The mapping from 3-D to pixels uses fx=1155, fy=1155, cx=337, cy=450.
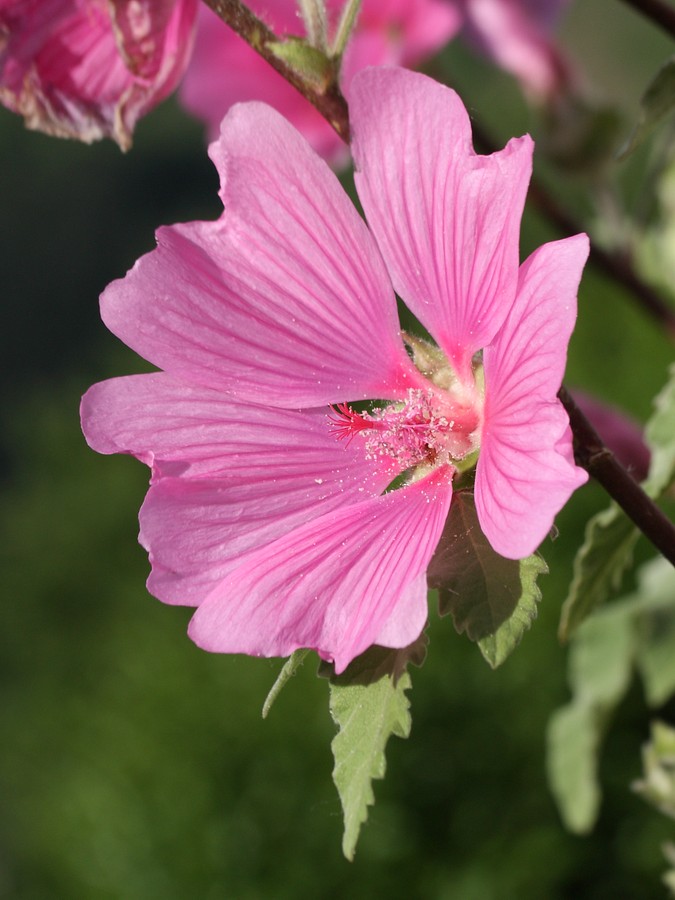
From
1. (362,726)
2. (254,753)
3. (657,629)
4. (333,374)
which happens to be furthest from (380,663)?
(254,753)

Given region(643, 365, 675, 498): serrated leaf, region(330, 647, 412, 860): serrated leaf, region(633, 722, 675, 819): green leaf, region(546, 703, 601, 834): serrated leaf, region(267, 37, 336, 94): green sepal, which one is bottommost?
region(546, 703, 601, 834): serrated leaf

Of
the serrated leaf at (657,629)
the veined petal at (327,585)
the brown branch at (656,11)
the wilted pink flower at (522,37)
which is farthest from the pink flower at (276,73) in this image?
the veined petal at (327,585)

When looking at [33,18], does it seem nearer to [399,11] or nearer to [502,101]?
[399,11]

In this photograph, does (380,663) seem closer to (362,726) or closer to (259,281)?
(362,726)

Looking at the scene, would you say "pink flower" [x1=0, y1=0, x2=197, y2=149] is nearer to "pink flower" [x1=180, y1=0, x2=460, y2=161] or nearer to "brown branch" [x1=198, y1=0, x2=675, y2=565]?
"brown branch" [x1=198, y1=0, x2=675, y2=565]

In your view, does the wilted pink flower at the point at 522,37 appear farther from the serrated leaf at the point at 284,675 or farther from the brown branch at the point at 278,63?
the serrated leaf at the point at 284,675

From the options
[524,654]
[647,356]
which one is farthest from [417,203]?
[647,356]

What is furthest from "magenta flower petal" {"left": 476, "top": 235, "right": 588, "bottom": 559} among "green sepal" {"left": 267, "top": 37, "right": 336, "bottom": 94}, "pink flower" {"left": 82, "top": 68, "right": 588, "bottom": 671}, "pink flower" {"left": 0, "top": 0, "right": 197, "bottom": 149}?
"pink flower" {"left": 0, "top": 0, "right": 197, "bottom": 149}
